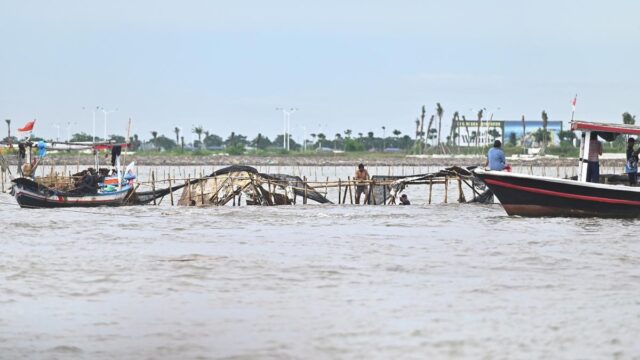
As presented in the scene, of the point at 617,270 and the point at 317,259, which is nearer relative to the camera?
the point at 617,270

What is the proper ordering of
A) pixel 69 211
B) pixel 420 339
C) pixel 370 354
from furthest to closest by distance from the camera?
pixel 69 211
pixel 420 339
pixel 370 354

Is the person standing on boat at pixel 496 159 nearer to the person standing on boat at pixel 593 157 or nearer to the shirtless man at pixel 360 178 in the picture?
the person standing on boat at pixel 593 157

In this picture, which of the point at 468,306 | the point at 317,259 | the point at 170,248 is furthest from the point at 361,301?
the point at 170,248

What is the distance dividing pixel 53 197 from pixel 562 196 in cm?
1584

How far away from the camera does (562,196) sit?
81.4 feet

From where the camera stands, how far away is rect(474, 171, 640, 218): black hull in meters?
24.4

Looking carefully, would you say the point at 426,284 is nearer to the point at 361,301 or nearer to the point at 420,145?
the point at 361,301

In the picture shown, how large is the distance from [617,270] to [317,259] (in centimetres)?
491

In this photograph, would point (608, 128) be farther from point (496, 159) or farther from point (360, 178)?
point (360, 178)

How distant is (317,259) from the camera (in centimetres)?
1888

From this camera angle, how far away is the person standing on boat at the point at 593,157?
981 inches

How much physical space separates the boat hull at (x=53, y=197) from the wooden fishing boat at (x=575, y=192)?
13.1 m

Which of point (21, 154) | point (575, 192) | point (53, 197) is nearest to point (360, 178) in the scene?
point (53, 197)

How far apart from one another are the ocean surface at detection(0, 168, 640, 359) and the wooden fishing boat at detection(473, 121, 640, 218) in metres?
0.34
